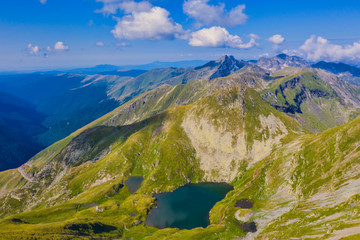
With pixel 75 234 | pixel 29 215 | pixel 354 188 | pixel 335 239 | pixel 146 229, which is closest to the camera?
pixel 335 239

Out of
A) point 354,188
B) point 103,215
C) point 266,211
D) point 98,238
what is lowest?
point 103,215

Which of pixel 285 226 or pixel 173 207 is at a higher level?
pixel 285 226

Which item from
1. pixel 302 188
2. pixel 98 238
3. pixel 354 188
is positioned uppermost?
pixel 354 188

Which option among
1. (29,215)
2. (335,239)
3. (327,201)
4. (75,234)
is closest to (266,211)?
(327,201)

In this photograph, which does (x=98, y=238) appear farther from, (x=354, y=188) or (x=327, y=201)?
(x=354, y=188)

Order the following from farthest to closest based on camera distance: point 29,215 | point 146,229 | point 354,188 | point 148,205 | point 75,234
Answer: point 148,205 < point 29,215 < point 146,229 < point 75,234 < point 354,188

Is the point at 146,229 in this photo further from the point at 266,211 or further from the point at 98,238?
the point at 266,211

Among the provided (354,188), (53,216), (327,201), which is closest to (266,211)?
(327,201)

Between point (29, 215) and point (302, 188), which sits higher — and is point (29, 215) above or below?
below

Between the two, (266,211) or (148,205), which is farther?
(148,205)

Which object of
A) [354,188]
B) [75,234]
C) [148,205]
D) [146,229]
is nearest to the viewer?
[354,188]
